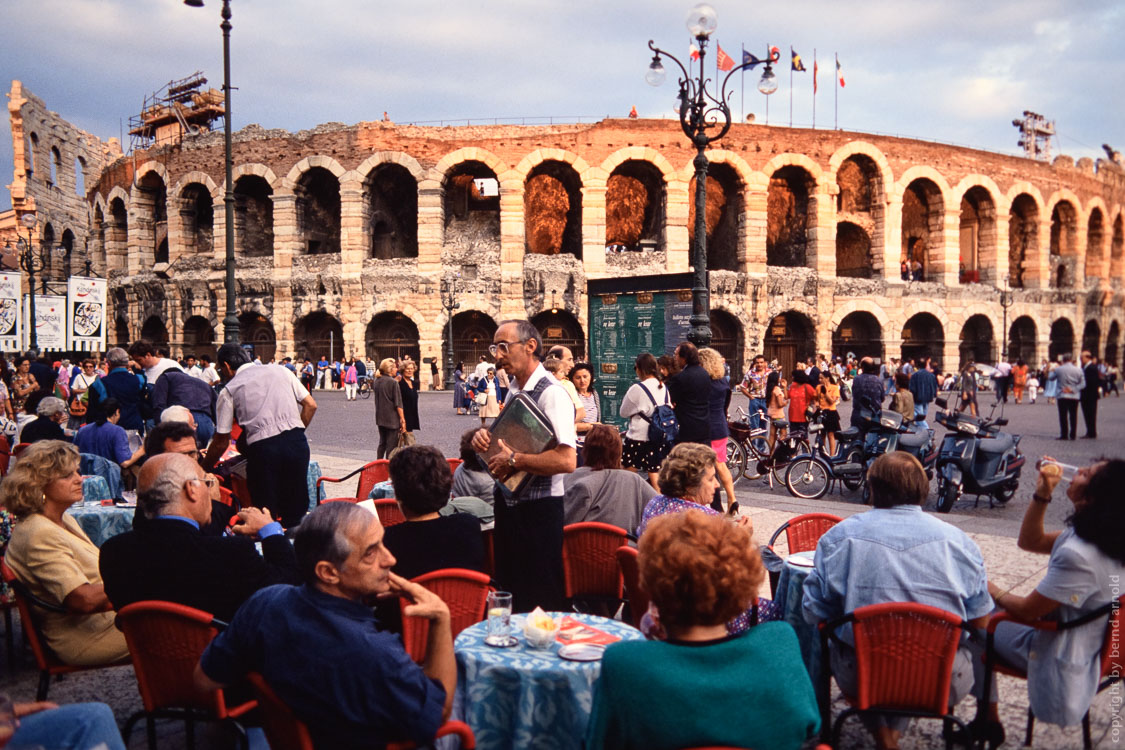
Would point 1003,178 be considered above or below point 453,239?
above

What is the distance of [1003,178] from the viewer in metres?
31.2

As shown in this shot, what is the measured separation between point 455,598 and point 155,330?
3150 cm

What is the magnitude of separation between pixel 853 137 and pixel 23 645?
29.6 meters

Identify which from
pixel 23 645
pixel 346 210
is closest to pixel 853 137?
pixel 346 210

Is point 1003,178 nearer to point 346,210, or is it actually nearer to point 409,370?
point 346,210

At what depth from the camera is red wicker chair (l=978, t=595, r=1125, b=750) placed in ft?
9.06

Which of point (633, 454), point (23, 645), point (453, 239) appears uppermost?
point (453, 239)

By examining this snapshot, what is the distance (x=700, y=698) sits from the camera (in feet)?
5.71

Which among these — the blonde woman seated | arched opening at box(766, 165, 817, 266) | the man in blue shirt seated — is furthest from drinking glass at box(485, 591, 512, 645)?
arched opening at box(766, 165, 817, 266)

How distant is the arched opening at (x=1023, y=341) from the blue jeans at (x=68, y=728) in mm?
37038

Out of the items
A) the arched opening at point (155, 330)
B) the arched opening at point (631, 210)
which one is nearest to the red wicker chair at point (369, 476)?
the arched opening at point (631, 210)

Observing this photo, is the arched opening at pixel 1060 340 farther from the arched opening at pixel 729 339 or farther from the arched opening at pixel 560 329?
the arched opening at pixel 560 329

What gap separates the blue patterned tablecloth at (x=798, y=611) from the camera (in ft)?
10.8

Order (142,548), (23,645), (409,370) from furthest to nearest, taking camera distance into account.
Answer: (409,370) < (23,645) < (142,548)
